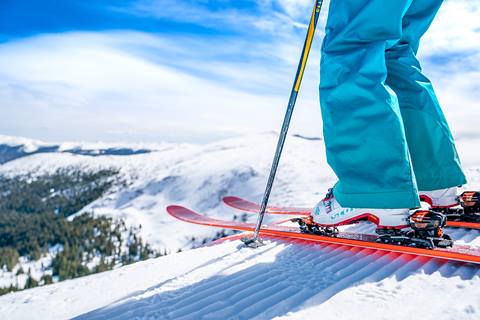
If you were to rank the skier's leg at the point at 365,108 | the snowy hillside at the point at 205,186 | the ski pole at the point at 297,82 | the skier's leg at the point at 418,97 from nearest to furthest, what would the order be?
1. the skier's leg at the point at 365,108
2. the ski pole at the point at 297,82
3. the skier's leg at the point at 418,97
4. the snowy hillside at the point at 205,186

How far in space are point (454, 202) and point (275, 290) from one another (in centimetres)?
208

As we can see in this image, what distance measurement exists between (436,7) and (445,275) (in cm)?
204

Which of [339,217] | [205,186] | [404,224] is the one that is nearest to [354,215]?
[339,217]

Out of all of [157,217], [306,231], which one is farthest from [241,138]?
[306,231]

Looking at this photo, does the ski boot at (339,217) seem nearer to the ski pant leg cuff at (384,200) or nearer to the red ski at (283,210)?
the ski pant leg cuff at (384,200)

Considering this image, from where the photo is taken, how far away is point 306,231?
3.27m

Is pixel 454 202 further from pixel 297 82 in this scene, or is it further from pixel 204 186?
pixel 204 186

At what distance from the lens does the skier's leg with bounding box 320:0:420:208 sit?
220 centimetres

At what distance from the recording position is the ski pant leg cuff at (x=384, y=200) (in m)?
2.25

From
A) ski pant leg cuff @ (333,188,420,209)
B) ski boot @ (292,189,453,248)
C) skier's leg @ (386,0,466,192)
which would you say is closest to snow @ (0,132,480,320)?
Answer: ski boot @ (292,189,453,248)

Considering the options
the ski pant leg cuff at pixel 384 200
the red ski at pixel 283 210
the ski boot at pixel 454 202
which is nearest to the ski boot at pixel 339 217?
the ski pant leg cuff at pixel 384 200

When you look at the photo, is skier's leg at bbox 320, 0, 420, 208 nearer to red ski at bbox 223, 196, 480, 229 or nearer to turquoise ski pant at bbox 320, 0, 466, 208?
turquoise ski pant at bbox 320, 0, 466, 208

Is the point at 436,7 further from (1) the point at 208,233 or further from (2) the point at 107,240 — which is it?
(2) the point at 107,240

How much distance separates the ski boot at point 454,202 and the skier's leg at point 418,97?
13.4 inches
